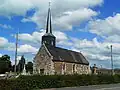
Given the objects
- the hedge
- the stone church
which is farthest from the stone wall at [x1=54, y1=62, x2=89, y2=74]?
the hedge

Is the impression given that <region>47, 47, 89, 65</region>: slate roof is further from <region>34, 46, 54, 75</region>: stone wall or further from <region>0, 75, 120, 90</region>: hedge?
<region>0, 75, 120, 90</region>: hedge

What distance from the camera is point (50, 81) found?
118 ft

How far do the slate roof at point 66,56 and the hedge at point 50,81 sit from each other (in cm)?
2310

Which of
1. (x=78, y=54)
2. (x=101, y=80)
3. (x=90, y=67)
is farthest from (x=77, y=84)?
(x=90, y=67)

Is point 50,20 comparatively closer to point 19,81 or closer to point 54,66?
point 54,66

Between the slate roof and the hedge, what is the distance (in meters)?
23.1

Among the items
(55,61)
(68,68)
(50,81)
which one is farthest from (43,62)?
(50,81)

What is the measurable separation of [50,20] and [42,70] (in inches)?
1045

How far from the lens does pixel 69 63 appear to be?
76250 mm

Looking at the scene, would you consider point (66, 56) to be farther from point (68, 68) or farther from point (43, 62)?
point (43, 62)

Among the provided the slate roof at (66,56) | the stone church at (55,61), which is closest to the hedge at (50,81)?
the stone church at (55,61)

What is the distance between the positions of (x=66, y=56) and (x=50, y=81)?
40688 millimetres

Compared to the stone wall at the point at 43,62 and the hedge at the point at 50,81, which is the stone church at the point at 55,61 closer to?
the stone wall at the point at 43,62

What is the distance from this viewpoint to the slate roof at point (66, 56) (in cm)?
7194
